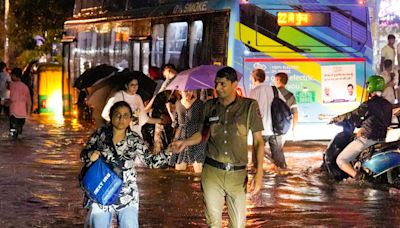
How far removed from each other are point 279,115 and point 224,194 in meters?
6.26

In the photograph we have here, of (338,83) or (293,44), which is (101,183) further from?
(338,83)

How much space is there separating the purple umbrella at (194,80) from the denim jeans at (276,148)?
1.31 meters

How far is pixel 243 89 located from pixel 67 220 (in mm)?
A: 6311

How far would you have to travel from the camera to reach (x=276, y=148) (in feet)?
46.4

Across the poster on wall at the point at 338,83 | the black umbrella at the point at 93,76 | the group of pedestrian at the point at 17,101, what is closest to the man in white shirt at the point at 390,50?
the poster on wall at the point at 338,83

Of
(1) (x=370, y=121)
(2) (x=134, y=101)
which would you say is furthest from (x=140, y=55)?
(1) (x=370, y=121)

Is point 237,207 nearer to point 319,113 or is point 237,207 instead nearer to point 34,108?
point 319,113

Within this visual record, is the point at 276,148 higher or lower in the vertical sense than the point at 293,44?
lower

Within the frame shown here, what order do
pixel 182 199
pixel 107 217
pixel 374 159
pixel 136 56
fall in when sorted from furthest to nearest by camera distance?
pixel 136 56 → pixel 374 159 → pixel 182 199 → pixel 107 217

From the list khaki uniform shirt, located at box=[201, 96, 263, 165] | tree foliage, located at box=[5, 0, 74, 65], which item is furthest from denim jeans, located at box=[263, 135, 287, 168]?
tree foliage, located at box=[5, 0, 74, 65]

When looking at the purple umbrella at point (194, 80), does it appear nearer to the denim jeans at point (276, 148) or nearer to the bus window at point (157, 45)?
the denim jeans at point (276, 148)

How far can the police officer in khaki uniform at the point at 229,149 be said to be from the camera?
7.36 meters

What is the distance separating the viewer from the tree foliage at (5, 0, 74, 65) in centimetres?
4084

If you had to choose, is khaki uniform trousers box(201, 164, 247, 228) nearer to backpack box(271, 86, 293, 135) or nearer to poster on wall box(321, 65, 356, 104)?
backpack box(271, 86, 293, 135)
